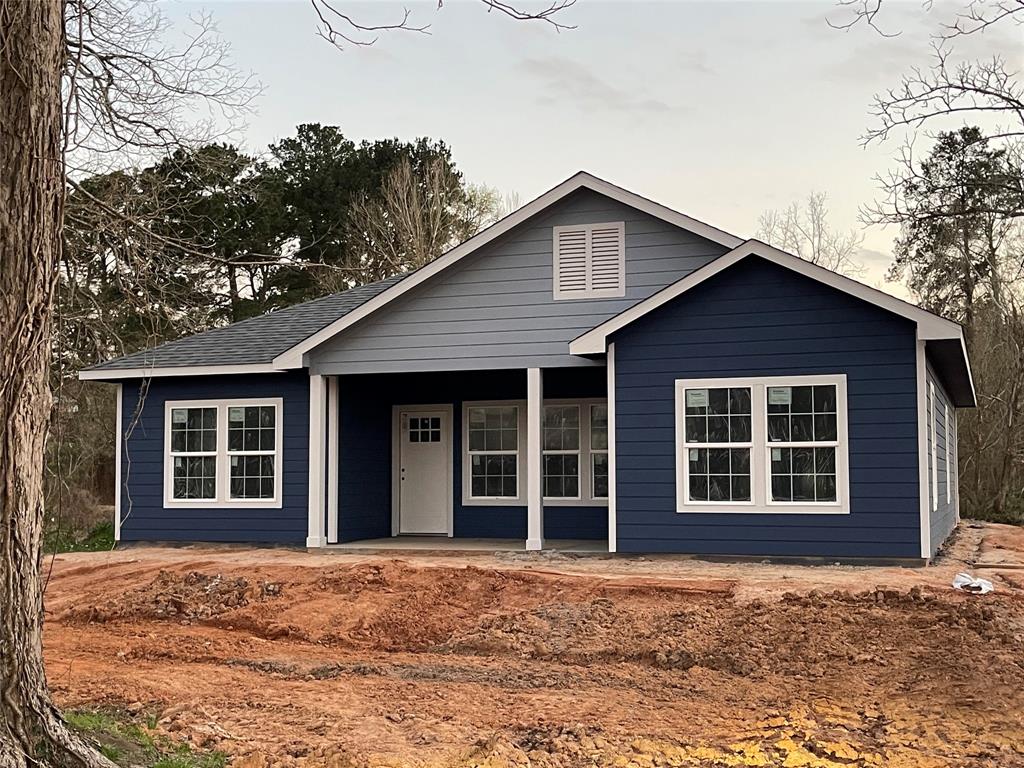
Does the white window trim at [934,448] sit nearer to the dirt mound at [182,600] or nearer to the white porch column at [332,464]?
the white porch column at [332,464]

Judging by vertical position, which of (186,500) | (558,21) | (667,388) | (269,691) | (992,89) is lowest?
(269,691)

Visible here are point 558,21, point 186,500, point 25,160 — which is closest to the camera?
point 25,160

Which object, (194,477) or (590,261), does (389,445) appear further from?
(590,261)

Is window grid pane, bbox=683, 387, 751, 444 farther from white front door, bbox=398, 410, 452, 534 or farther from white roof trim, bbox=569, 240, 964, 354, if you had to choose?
white front door, bbox=398, 410, 452, 534

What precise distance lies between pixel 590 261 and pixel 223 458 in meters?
6.47

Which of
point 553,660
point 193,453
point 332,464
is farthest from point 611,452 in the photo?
point 193,453

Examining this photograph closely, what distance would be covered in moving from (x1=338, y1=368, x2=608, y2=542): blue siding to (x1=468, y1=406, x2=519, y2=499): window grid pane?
0.74ft

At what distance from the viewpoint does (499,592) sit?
1190cm

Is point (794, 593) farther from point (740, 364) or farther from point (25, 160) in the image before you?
point (25, 160)

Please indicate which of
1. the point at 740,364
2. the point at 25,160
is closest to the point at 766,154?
the point at 740,364

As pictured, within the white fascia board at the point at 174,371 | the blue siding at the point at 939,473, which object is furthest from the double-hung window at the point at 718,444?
the white fascia board at the point at 174,371

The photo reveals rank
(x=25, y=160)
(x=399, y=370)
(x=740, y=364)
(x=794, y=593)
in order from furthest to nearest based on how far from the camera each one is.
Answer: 1. (x=399, y=370)
2. (x=740, y=364)
3. (x=794, y=593)
4. (x=25, y=160)

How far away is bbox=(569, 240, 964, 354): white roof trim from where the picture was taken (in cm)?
1291

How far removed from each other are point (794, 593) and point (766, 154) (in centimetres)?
1022
